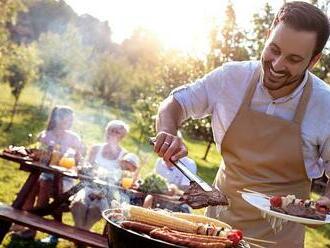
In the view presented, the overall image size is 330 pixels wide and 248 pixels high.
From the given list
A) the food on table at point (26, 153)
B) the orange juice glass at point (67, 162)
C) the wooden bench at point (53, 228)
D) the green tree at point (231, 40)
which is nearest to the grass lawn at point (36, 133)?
the food on table at point (26, 153)

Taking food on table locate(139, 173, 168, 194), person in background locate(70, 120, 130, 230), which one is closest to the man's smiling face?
person in background locate(70, 120, 130, 230)

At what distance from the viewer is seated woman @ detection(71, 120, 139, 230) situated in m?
6.33

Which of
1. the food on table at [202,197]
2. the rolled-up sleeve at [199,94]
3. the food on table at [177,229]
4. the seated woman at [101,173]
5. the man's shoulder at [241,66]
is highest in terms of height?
the man's shoulder at [241,66]

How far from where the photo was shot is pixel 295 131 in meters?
2.71

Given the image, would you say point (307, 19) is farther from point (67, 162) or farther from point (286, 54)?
point (67, 162)

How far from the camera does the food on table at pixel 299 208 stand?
2.44 m

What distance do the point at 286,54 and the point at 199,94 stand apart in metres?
0.55

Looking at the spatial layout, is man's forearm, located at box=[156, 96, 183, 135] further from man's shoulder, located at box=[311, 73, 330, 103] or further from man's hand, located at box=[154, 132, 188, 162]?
man's shoulder, located at box=[311, 73, 330, 103]

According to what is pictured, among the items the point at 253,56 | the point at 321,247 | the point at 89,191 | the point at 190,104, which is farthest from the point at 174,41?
the point at 190,104

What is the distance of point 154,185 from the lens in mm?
6129

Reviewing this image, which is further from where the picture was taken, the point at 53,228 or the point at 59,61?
the point at 59,61

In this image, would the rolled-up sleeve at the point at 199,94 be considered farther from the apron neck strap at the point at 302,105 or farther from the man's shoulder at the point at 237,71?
the apron neck strap at the point at 302,105

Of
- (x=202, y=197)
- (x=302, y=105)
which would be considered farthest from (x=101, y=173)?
(x=202, y=197)

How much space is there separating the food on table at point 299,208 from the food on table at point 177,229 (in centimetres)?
33
